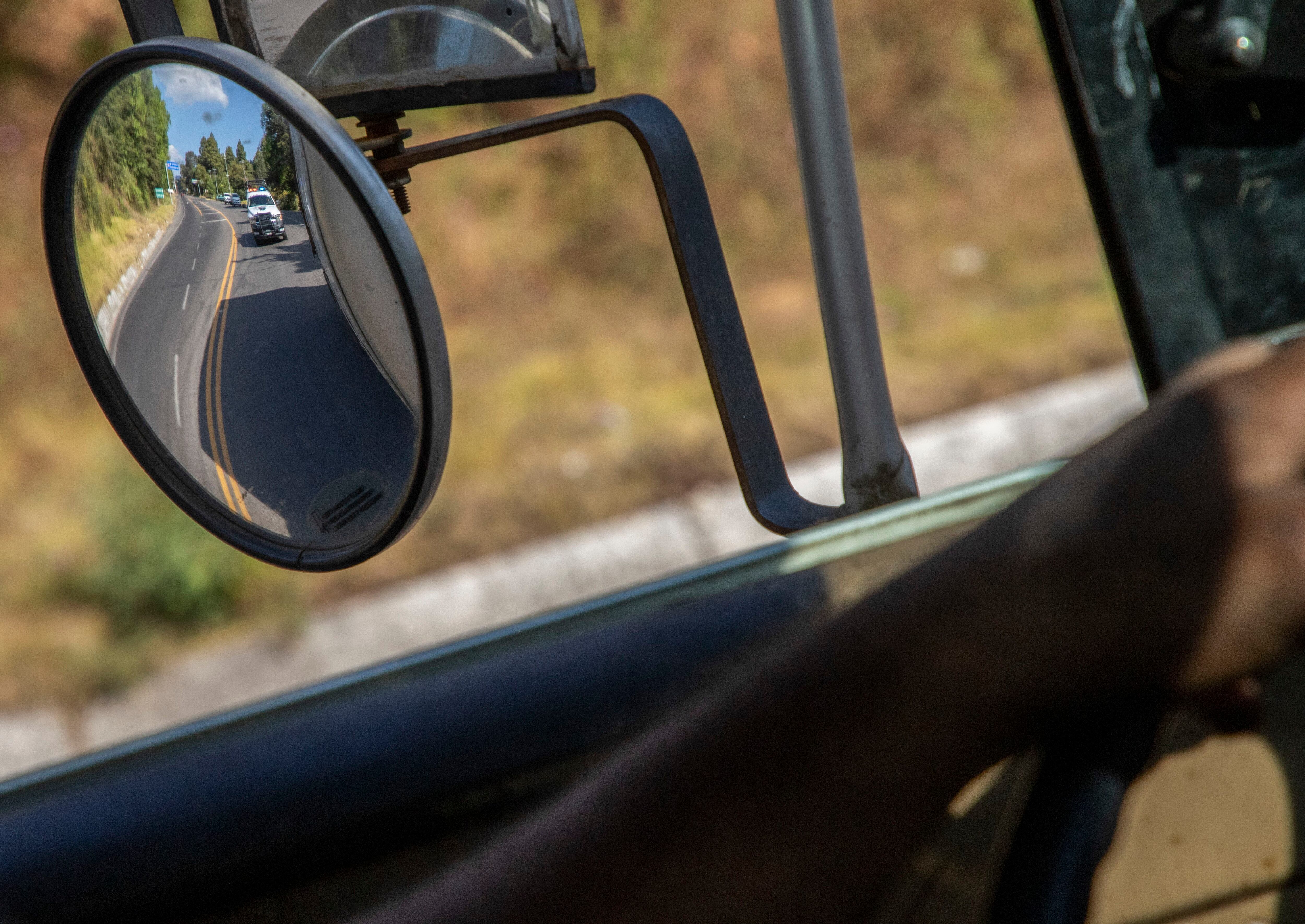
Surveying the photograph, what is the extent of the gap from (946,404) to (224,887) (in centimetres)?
620

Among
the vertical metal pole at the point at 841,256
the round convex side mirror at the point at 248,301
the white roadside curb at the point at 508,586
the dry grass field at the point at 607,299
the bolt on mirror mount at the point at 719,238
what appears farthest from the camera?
the dry grass field at the point at 607,299

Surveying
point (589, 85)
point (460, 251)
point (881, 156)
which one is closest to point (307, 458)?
point (589, 85)

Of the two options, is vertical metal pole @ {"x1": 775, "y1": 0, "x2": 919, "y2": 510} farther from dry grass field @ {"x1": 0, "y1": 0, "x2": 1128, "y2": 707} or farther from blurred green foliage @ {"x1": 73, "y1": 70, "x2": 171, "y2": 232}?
dry grass field @ {"x1": 0, "y1": 0, "x2": 1128, "y2": 707}

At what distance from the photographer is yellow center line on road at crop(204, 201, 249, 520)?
40.9 inches

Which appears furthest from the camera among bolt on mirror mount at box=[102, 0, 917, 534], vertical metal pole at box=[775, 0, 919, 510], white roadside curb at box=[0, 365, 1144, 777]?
white roadside curb at box=[0, 365, 1144, 777]

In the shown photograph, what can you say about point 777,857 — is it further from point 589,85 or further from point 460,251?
point 460,251

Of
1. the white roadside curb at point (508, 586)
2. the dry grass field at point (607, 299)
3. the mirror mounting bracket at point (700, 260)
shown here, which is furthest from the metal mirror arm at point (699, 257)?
the dry grass field at point (607, 299)

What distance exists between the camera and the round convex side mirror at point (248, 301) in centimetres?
98

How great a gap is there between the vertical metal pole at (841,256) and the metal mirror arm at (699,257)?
11 cm

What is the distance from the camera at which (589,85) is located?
1216 millimetres

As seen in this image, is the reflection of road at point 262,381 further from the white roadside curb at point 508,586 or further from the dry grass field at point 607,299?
the dry grass field at point 607,299

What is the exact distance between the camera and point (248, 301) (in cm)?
104

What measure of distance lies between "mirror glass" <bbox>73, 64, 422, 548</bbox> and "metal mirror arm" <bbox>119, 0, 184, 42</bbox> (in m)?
0.07

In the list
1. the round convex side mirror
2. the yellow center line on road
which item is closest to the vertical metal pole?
the round convex side mirror
